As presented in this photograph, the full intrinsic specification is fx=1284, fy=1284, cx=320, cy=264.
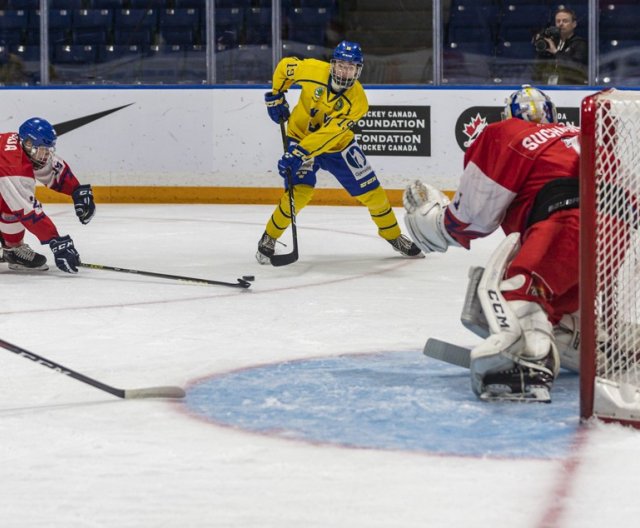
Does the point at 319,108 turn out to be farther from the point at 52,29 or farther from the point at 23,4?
the point at 23,4

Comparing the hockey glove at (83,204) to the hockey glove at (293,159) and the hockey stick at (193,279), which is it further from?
the hockey glove at (293,159)

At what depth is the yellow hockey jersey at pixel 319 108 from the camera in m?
5.75

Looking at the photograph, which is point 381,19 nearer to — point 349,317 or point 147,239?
point 147,239

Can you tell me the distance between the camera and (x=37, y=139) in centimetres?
543

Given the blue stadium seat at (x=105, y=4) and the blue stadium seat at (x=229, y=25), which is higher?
the blue stadium seat at (x=105, y=4)

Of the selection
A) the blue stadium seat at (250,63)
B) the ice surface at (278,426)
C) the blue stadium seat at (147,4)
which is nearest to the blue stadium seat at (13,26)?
the blue stadium seat at (147,4)

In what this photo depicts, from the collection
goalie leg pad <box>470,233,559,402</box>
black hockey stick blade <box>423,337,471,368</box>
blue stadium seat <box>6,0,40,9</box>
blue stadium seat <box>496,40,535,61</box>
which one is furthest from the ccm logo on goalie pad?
blue stadium seat <box>6,0,40,9</box>

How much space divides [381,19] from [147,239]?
2.59m

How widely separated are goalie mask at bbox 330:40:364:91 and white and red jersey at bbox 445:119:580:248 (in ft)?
8.16

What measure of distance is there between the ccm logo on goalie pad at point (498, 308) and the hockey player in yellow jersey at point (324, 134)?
2.72 meters

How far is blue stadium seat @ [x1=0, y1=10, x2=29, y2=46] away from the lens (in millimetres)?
9008

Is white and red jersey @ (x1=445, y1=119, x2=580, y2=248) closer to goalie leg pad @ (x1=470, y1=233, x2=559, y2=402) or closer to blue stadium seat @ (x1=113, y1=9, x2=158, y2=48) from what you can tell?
goalie leg pad @ (x1=470, y1=233, x2=559, y2=402)

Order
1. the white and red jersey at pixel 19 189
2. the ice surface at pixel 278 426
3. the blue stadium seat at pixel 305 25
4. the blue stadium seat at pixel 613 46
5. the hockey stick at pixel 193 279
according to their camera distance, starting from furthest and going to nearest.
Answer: the blue stadium seat at pixel 305 25 < the blue stadium seat at pixel 613 46 < the white and red jersey at pixel 19 189 < the hockey stick at pixel 193 279 < the ice surface at pixel 278 426

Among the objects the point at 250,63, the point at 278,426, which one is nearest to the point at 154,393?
the point at 278,426
